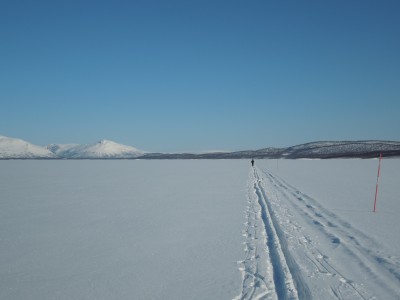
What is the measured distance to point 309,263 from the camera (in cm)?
462

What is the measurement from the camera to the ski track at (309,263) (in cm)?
374

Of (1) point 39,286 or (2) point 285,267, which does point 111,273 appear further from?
(2) point 285,267

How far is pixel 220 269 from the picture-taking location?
4.55m

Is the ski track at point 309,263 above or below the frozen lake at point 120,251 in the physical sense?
above

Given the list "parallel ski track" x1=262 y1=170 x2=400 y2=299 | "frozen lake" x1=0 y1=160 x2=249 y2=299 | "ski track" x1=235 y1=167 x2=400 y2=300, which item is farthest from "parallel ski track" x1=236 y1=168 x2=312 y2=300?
"parallel ski track" x1=262 y1=170 x2=400 y2=299

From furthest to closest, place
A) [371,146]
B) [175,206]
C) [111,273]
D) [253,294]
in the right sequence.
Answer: [371,146] < [175,206] < [111,273] < [253,294]

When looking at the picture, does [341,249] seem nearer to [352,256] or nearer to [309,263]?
[352,256]

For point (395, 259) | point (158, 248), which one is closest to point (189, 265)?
point (158, 248)

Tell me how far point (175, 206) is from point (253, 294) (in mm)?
6639

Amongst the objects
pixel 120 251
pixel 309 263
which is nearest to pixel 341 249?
pixel 309 263

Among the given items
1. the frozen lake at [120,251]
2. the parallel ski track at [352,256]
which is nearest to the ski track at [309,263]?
the parallel ski track at [352,256]

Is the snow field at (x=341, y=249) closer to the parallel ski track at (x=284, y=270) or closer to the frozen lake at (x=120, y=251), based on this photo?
the parallel ski track at (x=284, y=270)

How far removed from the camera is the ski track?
3744 mm

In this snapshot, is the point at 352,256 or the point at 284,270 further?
the point at 352,256
